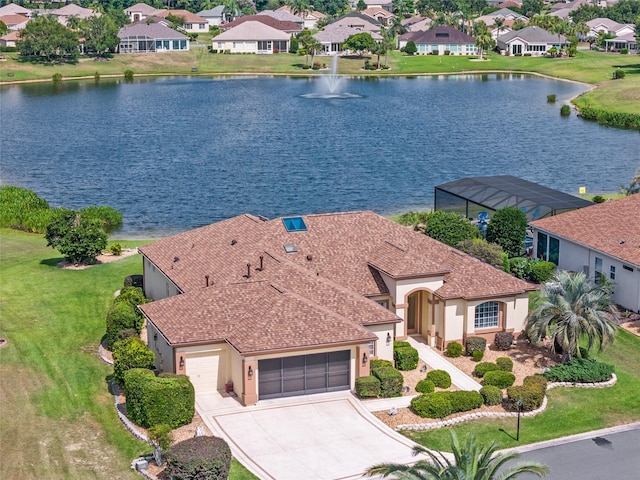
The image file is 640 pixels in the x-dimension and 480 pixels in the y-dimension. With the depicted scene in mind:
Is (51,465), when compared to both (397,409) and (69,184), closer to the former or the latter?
(397,409)

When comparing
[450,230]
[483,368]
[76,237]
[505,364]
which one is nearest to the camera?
[483,368]

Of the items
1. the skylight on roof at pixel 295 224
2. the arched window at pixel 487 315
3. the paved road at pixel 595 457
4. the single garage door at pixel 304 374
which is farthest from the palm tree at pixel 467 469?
the skylight on roof at pixel 295 224

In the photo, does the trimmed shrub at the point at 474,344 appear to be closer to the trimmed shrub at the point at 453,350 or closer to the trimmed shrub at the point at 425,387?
the trimmed shrub at the point at 453,350

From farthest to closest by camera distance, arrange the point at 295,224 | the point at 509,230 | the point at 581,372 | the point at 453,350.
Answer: the point at 509,230, the point at 295,224, the point at 453,350, the point at 581,372

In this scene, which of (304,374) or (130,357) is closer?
(304,374)

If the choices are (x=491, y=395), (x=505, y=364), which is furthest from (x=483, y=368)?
(x=491, y=395)

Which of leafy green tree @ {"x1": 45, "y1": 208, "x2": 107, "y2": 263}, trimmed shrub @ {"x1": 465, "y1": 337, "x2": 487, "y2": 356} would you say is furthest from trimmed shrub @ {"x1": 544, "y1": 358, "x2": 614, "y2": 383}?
leafy green tree @ {"x1": 45, "y1": 208, "x2": 107, "y2": 263}

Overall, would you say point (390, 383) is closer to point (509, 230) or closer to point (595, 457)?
point (595, 457)
